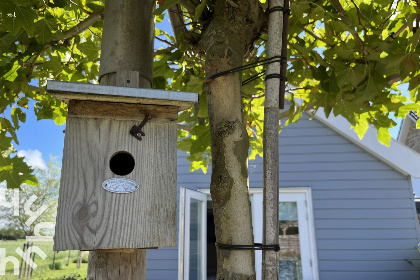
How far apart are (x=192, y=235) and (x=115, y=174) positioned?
465 cm

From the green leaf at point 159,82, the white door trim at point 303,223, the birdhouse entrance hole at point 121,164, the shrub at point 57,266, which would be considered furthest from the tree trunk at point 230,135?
the shrub at point 57,266

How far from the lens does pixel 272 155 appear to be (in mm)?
1201

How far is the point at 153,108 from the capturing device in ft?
4.81

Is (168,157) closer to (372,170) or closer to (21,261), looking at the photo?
(372,170)

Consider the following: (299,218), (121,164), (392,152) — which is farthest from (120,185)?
(392,152)

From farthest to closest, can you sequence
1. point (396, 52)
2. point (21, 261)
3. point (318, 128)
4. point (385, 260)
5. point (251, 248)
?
1. point (21, 261)
2. point (318, 128)
3. point (385, 260)
4. point (396, 52)
5. point (251, 248)

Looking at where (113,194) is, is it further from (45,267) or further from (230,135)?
(45,267)

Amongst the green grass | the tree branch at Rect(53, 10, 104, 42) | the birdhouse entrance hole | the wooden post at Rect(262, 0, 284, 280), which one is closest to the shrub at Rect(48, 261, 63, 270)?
the green grass

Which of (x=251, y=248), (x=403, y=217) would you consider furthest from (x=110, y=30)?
(x=403, y=217)

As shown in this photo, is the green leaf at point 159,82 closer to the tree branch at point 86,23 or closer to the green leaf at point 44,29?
the tree branch at point 86,23

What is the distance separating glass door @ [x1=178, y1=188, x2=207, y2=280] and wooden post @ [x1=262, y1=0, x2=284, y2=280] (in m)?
4.31

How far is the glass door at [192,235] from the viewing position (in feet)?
17.5

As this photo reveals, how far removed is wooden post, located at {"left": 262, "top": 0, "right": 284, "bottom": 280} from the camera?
44.5 inches

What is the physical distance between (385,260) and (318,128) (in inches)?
91.5
